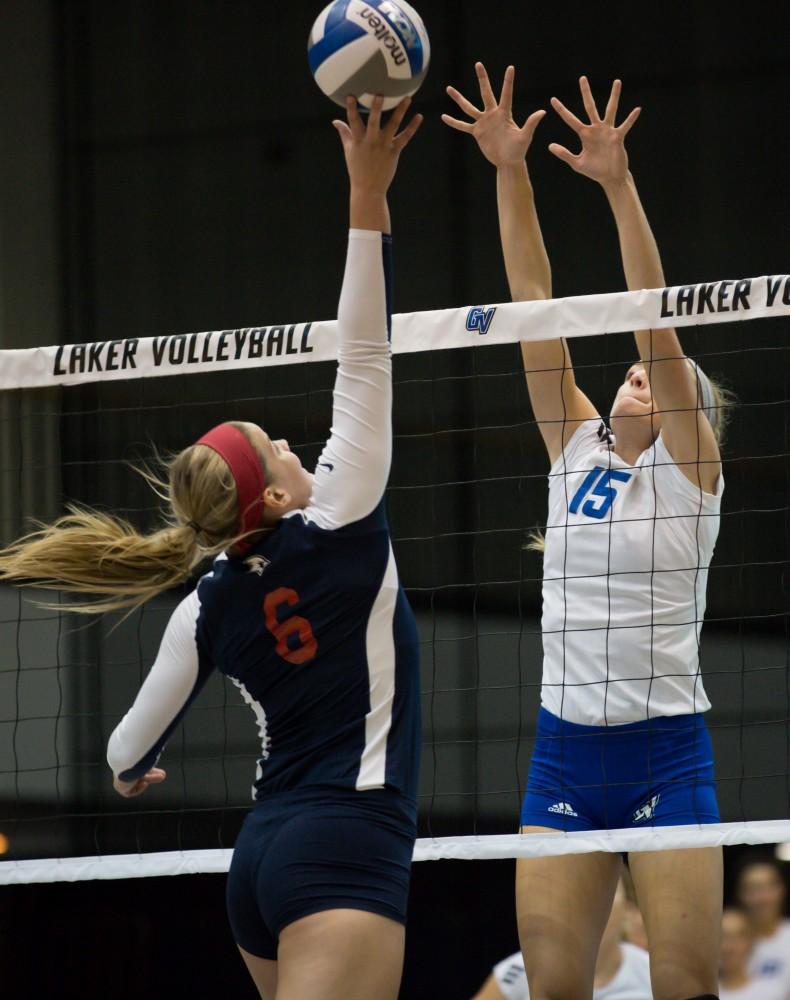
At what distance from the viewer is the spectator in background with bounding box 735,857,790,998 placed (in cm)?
629

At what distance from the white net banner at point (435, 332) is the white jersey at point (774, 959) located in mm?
3125

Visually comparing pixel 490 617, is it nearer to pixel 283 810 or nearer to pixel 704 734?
pixel 704 734

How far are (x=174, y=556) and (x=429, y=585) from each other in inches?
207

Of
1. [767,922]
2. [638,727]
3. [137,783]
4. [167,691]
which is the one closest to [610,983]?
[767,922]

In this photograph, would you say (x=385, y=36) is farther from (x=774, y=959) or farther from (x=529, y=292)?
(x=774, y=959)

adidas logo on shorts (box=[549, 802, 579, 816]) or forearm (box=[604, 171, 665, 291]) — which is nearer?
adidas logo on shorts (box=[549, 802, 579, 816])

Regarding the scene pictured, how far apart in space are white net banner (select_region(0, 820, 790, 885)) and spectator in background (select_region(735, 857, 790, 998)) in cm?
248

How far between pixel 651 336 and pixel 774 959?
330 centimetres

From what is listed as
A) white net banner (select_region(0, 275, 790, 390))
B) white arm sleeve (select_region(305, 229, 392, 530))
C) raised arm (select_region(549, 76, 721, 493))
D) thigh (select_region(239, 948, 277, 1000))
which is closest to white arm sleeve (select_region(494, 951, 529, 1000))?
raised arm (select_region(549, 76, 721, 493))

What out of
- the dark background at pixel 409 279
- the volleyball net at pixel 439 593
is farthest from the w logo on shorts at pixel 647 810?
the dark background at pixel 409 279

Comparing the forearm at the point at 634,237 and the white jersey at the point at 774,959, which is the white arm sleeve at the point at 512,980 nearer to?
the white jersey at the point at 774,959

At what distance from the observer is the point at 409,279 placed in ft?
27.8

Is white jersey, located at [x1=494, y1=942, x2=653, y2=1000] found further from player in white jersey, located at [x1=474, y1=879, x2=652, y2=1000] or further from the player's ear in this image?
the player's ear

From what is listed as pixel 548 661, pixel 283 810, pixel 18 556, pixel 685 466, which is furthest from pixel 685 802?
pixel 18 556
